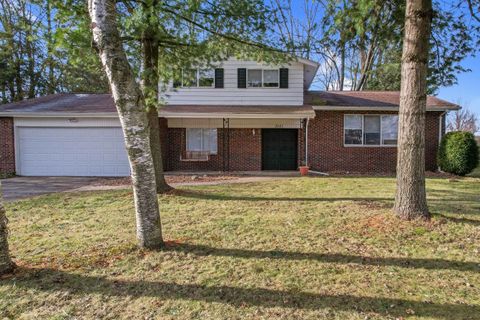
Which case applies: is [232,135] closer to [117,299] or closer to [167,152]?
[167,152]

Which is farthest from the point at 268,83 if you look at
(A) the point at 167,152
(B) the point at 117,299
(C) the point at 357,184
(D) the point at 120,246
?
(B) the point at 117,299

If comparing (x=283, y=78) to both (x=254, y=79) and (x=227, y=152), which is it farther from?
(x=227, y=152)

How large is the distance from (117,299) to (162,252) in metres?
1.07

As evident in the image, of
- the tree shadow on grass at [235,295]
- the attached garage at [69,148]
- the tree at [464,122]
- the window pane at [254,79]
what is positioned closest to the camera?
the tree shadow on grass at [235,295]

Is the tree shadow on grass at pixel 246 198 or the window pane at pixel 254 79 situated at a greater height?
the window pane at pixel 254 79

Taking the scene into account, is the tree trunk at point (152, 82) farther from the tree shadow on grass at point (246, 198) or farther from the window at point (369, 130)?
the window at point (369, 130)

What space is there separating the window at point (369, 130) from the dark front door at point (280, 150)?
2.39 m

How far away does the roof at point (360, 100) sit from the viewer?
12961mm

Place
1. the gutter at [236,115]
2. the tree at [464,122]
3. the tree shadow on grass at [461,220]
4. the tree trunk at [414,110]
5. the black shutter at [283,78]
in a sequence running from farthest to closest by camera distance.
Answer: the tree at [464,122] < the black shutter at [283,78] < the gutter at [236,115] < the tree shadow on grass at [461,220] < the tree trunk at [414,110]

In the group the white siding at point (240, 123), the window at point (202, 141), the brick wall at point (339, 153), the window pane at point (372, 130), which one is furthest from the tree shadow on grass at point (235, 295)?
the window pane at point (372, 130)

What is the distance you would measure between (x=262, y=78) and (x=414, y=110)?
9554mm

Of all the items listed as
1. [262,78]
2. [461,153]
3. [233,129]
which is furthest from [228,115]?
[461,153]

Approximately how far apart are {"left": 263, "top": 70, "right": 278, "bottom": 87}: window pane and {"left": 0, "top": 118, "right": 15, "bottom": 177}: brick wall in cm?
1107

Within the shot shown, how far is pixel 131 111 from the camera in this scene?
12.7 ft
